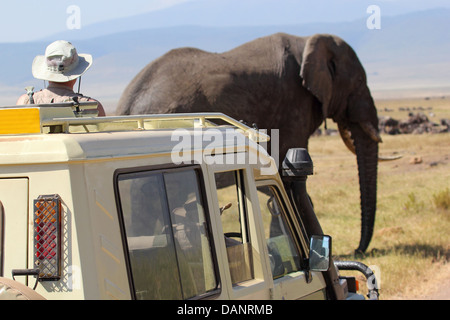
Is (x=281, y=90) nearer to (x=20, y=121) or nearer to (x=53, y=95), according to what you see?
(x=53, y=95)

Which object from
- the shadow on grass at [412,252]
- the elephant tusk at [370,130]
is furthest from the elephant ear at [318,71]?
the shadow on grass at [412,252]

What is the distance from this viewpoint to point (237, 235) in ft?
13.2

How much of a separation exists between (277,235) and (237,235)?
43 centimetres

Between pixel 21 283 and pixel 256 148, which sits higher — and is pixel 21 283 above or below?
below

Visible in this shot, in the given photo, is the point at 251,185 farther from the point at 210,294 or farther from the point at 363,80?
the point at 363,80

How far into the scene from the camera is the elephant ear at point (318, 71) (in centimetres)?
1207

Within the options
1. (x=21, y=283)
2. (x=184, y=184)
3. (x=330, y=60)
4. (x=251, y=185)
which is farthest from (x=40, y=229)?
(x=330, y=60)

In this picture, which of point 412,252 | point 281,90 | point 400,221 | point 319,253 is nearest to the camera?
point 319,253

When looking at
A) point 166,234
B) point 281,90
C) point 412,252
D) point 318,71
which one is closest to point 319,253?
point 166,234

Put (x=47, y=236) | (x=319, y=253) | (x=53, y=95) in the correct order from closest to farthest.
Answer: (x=47, y=236), (x=319, y=253), (x=53, y=95)

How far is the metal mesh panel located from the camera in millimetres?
3051

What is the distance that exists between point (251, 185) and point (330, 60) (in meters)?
9.00
